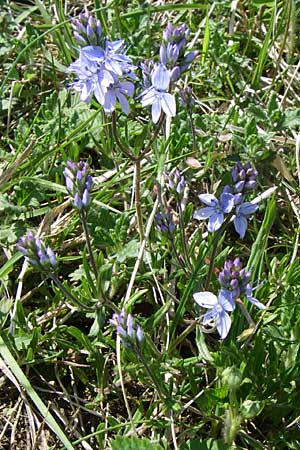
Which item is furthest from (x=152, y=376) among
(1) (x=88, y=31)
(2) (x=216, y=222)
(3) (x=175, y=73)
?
(1) (x=88, y=31)

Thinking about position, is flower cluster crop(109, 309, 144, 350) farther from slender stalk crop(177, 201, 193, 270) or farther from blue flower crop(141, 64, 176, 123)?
blue flower crop(141, 64, 176, 123)

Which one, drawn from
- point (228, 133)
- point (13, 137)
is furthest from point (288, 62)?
point (13, 137)

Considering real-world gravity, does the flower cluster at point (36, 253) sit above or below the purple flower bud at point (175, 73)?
below

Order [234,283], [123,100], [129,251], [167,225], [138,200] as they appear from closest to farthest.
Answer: [234,283]
[123,100]
[167,225]
[138,200]
[129,251]

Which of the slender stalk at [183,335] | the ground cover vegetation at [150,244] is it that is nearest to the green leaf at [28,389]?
the ground cover vegetation at [150,244]

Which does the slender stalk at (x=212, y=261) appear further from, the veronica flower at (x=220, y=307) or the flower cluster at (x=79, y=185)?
the flower cluster at (x=79, y=185)

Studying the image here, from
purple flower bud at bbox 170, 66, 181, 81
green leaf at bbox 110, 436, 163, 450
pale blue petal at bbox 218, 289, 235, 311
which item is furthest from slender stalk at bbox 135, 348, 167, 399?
purple flower bud at bbox 170, 66, 181, 81

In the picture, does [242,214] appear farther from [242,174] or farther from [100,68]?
[100,68]
